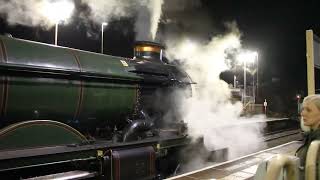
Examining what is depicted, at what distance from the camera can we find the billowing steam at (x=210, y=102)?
31.1ft

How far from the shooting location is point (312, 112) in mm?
2594

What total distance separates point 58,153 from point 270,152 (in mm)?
6199

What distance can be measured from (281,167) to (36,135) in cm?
372

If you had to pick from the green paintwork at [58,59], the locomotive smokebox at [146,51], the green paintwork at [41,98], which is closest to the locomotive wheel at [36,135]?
the green paintwork at [41,98]


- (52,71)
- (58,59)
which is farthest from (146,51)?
(52,71)

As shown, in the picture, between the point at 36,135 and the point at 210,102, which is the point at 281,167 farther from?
the point at 210,102

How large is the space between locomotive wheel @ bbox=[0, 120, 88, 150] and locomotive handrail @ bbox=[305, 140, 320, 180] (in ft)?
12.4

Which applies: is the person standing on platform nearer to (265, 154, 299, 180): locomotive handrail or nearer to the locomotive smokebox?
(265, 154, 299, 180): locomotive handrail

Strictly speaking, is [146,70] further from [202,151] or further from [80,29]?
[80,29]

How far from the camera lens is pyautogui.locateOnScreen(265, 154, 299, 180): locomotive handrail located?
7.56 ft

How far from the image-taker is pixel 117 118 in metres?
6.96

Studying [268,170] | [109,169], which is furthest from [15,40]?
[268,170]

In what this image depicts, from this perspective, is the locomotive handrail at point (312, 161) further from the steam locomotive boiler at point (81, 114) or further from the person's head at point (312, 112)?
the steam locomotive boiler at point (81, 114)

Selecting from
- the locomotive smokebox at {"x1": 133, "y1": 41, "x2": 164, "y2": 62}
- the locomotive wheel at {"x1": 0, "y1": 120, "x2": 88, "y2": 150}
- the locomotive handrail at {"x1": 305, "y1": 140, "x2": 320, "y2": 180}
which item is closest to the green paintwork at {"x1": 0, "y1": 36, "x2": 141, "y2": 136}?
the locomotive wheel at {"x1": 0, "y1": 120, "x2": 88, "y2": 150}
